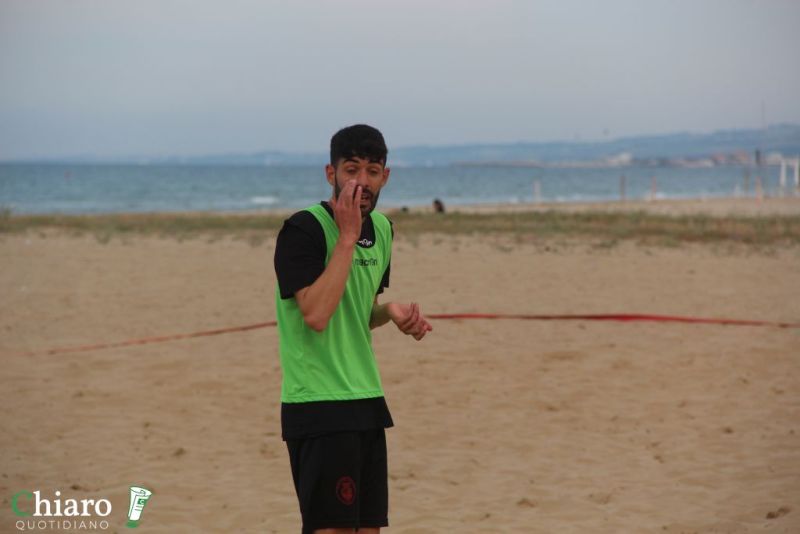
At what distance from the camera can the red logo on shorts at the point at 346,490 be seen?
122 inches

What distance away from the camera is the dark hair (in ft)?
10.2

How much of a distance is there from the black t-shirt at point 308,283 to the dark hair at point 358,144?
6.8 inches

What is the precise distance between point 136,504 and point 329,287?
10.3 feet

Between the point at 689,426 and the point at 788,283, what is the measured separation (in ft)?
25.2

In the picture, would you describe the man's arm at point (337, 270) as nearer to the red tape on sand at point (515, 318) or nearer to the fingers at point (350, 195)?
the fingers at point (350, 195)

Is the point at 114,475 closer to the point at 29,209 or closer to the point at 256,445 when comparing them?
the point at 256,445

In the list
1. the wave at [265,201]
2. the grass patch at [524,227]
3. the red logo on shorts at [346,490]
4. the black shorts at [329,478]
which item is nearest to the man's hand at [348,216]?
the black shorts at [329,478]

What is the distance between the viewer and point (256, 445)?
6914 mm

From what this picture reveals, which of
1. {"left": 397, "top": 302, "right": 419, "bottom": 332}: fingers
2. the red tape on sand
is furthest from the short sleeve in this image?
the red tape on sand

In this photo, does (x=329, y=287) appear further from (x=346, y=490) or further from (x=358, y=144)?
(x=346, y=490)

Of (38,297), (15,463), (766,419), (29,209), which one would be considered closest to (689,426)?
Answer: (766,419)

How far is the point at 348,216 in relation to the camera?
2.96m

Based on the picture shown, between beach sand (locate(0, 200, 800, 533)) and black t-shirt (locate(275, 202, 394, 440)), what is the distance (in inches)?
92.1

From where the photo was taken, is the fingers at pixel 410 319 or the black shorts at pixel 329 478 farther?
the fingers at pixel 410 319
